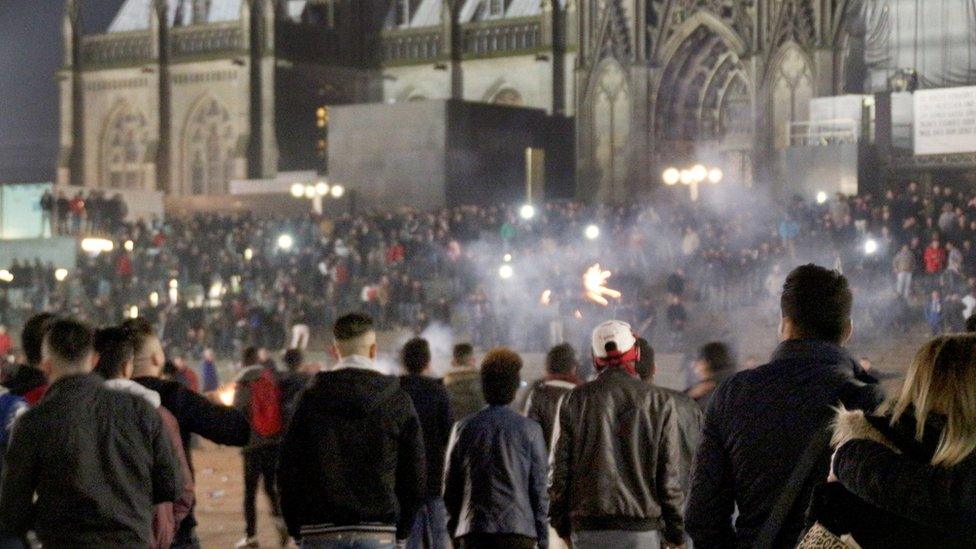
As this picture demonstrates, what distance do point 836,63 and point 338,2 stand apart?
21.3 metres

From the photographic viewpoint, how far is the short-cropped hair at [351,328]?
6180 mm

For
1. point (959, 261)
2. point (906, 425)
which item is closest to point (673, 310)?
point (959, 261)

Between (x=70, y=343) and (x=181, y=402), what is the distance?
2.67 feet

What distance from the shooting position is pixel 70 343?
559 cm

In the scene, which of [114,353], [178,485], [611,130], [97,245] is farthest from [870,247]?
[178,485]

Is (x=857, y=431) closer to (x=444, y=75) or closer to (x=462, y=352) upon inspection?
(x=462, y=352)

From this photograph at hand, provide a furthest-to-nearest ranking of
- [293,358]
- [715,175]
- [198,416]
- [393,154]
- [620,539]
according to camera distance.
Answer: [393,154] → [715,175] → [293,358] → [620,539] → [198,416]

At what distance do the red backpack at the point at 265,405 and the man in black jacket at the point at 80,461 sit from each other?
6.29m

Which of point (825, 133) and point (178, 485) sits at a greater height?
point (825, 133)

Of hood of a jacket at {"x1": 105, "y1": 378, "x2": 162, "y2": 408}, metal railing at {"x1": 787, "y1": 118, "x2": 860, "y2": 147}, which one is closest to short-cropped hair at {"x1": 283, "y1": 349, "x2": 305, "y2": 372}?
hood of a jacket at {"x1": 105, "y1": 378, "x2": 162, "y2": 408}

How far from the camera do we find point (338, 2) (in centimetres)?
5456

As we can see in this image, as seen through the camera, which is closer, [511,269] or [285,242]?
[511,269]

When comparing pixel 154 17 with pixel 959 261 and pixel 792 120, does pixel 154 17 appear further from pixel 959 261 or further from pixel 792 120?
pixel 959 261

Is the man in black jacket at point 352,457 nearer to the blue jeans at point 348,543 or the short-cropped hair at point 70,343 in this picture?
the blue jeans at point 348,543
